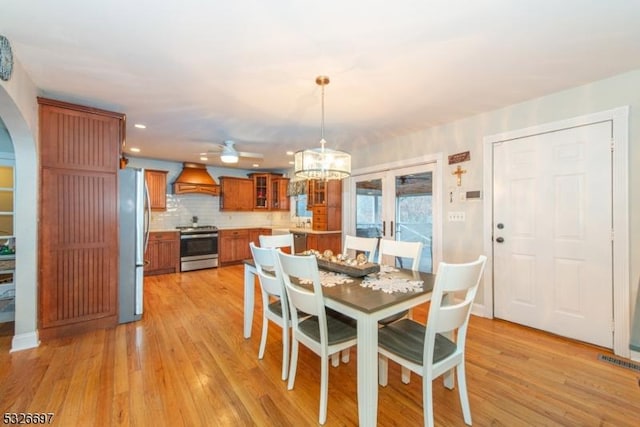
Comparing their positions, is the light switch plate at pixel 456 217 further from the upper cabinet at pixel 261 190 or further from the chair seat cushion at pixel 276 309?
the upper cabinet at pixel 261 190

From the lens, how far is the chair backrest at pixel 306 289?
5.29 ft

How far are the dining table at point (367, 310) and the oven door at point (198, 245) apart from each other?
14.8ft

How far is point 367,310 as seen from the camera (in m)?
1.42

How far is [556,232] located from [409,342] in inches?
82.8

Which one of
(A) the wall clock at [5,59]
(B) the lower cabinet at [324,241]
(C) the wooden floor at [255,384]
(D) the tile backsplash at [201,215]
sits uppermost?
(A) the wall clock at [5,59]

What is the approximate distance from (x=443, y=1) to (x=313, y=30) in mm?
737

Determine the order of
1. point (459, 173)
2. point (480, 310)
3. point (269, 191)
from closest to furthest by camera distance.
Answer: point (480, 310), point (459, 173), point (269, 191)

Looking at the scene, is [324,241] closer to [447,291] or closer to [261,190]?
[261,190]

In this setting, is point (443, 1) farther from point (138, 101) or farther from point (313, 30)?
point (138, 101)

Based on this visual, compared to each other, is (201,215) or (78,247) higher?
(201,215)

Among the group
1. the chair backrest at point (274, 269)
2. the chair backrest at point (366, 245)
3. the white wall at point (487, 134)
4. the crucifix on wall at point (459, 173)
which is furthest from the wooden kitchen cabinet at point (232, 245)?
the crucifix on wall at point (459, 173)

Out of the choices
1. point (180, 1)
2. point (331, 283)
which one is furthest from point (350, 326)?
point (180, 1)

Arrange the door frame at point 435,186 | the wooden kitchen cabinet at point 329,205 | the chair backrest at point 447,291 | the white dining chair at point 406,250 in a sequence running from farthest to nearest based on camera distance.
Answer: the wooden kitchen cabinet at point 329,205 < the door frame at point 435,186 < the white dining chair at point 406,250 < the chair backrest at point 447,291

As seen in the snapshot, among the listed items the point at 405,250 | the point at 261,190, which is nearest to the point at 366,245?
the point at 405,250
